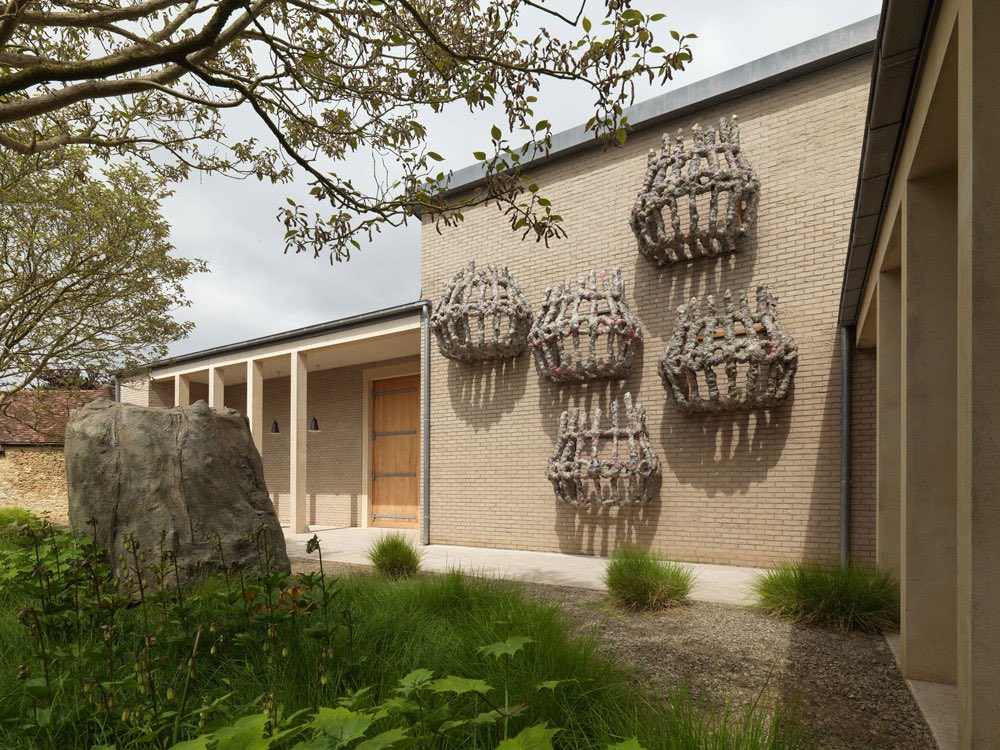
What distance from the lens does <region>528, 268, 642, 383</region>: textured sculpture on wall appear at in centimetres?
871

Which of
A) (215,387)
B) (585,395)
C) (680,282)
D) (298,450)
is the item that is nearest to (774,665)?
(680,282)

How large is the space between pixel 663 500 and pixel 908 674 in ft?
16.3

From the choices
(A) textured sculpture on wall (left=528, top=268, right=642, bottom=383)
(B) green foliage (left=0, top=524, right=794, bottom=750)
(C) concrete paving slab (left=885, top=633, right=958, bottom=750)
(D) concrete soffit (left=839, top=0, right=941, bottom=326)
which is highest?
(D) concrete soffit (left=839, top=0, right=941, bottom=326)

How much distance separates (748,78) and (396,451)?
31.7ft

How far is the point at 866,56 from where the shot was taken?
295 inches

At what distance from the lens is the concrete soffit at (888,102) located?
276 cm

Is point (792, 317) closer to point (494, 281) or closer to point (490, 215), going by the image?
point (494, 281)

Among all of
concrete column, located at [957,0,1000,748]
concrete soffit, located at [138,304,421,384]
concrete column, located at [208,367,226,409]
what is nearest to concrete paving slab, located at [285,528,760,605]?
concrete soffit, located at [138,304,421,384]

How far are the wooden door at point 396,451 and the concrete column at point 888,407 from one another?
9825mm

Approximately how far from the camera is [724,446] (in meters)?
8.27

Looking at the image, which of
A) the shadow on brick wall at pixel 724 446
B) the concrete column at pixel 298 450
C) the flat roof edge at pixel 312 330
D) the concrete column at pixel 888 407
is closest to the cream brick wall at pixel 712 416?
the shadow on brick wall at pixel 724 446

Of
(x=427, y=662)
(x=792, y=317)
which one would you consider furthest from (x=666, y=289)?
(x=427, y=662)

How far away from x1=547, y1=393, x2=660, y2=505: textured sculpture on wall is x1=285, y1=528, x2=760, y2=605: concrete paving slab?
3.05ft

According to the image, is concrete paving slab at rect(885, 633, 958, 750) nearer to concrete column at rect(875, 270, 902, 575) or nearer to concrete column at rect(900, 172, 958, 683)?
concrete column at rect(900, 172, 958, 683)
